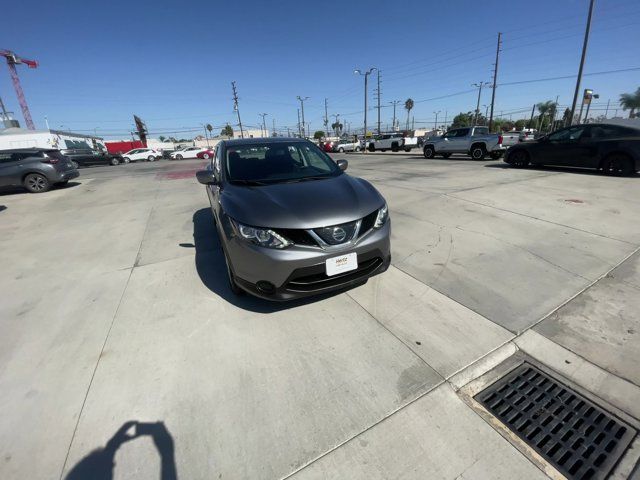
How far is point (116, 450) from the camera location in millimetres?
1640

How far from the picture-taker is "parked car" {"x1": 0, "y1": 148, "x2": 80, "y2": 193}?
29.9 ft

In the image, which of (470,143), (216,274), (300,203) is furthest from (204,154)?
(300,203)

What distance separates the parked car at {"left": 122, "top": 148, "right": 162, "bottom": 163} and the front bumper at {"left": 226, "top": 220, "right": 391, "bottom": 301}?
35.9 metres

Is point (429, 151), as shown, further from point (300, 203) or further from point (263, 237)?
point (263, 237)

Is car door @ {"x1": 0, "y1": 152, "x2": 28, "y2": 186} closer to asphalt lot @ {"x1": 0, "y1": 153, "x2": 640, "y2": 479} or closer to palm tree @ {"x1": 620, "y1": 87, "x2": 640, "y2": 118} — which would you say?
asphalt lot @ {"x1": 0, "y1": 153, "x2": 640, "y2": 479}

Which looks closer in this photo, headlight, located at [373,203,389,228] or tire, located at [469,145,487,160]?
headlight, located at [373,203,389,228]

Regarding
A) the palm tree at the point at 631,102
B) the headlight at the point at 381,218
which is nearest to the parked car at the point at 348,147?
the headlight at the point at 381,218

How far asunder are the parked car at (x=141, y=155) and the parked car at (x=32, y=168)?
984 inches

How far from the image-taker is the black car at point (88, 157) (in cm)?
2477

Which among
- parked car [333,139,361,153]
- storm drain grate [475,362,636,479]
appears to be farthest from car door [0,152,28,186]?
parked car [333,139,361,153]

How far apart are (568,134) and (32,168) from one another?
1698 centimetres

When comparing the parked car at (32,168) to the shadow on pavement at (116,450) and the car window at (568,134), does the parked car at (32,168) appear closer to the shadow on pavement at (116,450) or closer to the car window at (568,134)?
the shadow on pavement at (116,450)

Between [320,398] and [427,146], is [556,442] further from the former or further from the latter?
[427,146]

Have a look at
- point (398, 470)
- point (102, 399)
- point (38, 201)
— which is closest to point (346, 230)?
point (398, 470)
